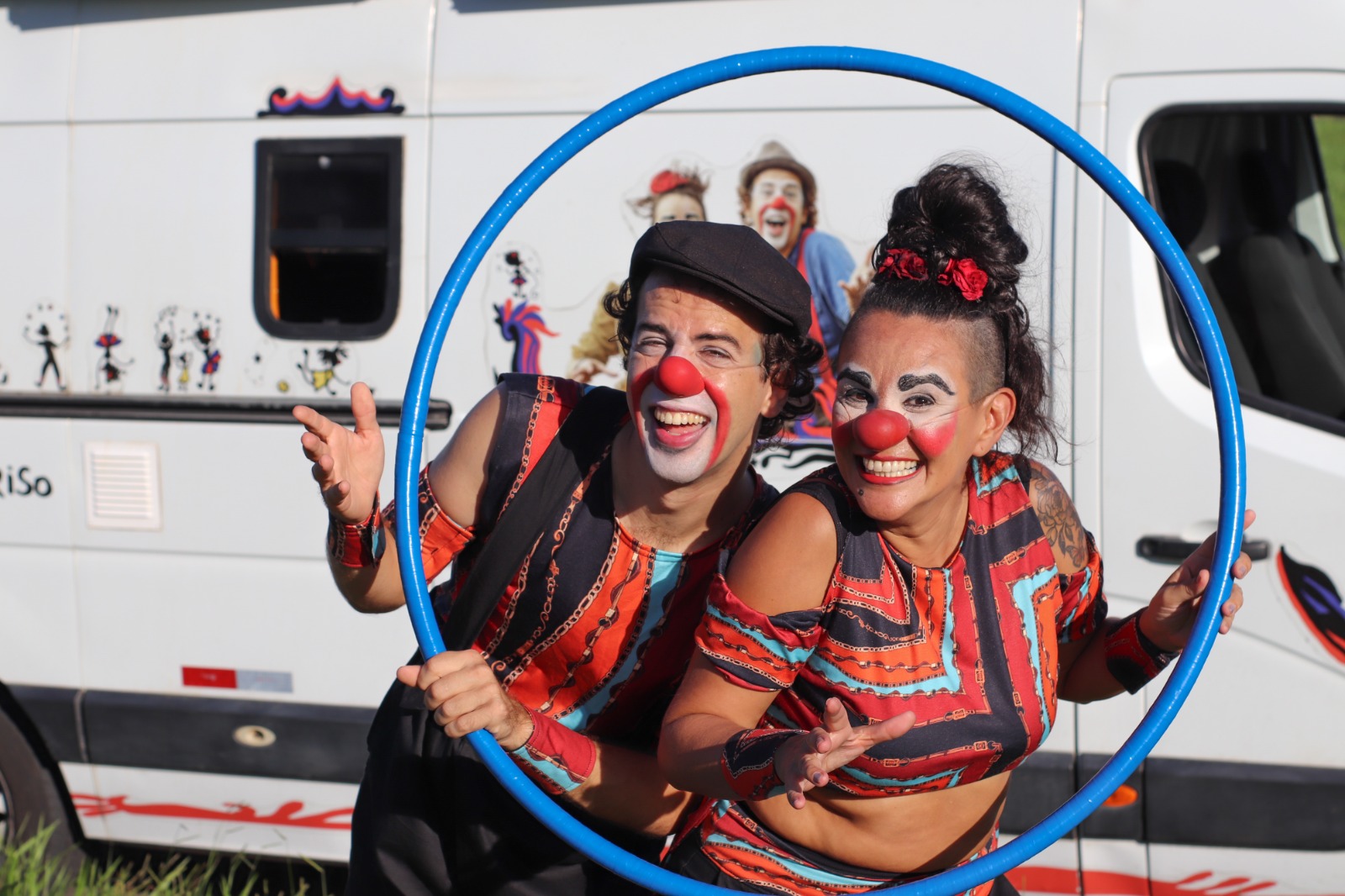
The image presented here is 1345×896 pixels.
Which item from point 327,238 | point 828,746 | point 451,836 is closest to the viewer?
point 828,746

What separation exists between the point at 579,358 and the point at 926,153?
3.34 ft

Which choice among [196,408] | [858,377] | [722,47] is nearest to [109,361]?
[196,408]

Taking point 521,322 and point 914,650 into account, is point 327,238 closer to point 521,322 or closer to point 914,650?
point 521,322

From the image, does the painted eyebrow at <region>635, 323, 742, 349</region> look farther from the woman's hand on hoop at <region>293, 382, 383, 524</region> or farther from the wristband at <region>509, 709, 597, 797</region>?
the wristband at <region>509, 709, 597, 797</region>

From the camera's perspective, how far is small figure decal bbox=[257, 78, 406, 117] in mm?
3318

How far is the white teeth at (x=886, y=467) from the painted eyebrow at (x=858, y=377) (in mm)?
117

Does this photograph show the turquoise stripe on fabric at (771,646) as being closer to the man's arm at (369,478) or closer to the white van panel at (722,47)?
the man's arm at (369,478)

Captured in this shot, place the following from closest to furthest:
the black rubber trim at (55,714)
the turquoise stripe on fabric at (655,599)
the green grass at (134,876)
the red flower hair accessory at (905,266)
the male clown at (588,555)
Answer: the red flower hair accessory at (905,266) → the male clown at (588,555) → the turquoise stripe on fabric at (655,599) → the green grass at (134,876) → the black rubber trim at (55,714)

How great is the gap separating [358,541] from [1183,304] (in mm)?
1411

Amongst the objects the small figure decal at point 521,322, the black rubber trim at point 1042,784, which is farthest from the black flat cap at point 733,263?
the black rubber trim at point 1042,784

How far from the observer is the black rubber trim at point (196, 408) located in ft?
11.0

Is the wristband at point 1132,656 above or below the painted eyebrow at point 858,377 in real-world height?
below

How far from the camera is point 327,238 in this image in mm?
3414

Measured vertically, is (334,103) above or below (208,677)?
above
